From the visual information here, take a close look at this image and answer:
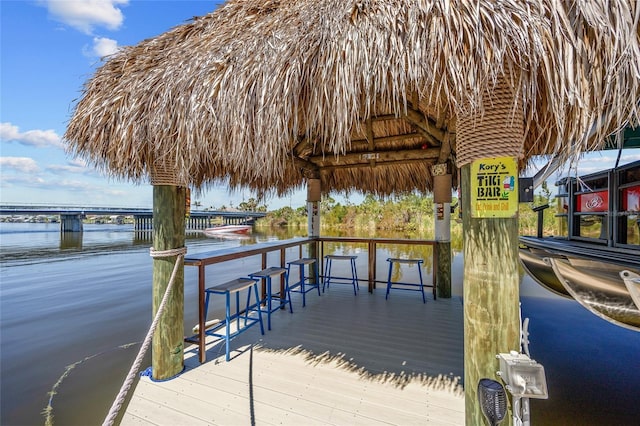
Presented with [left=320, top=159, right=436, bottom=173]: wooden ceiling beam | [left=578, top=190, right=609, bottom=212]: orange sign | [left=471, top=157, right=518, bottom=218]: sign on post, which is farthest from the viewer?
[left=320, top=159, right=436, bottom=173]: wooden ceiling beam

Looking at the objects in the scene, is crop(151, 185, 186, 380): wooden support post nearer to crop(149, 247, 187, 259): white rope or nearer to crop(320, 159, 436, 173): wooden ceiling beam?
crop(149, 247, 187, 259): white rope

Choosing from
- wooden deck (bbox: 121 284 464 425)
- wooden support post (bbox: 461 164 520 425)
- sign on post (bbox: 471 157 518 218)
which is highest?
sign on post (bbox: 471 157 518 218)

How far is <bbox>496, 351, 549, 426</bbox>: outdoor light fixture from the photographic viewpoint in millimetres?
1089

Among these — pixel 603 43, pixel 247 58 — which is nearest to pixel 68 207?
pixel 247 58

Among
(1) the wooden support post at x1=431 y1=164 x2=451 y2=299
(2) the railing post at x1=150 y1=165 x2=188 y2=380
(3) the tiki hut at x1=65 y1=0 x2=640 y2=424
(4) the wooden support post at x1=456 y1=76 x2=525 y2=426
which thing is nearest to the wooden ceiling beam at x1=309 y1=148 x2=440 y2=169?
(1) the wooden support post at x1=431 y1=164 x2=451 y2=299

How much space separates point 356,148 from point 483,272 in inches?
122

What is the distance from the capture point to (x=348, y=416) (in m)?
1.70

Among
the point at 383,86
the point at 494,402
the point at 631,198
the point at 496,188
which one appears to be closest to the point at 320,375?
the point at 494,402

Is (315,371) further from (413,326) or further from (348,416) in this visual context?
(413,326)

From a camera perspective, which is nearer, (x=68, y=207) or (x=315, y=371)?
(x=315, y=371)

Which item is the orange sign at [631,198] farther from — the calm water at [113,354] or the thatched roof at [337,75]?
the calm water at [113,354]

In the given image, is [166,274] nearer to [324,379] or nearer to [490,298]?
[324,379]

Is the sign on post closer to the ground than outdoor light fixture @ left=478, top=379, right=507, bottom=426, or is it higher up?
higher up

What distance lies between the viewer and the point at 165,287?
211 centimetres
